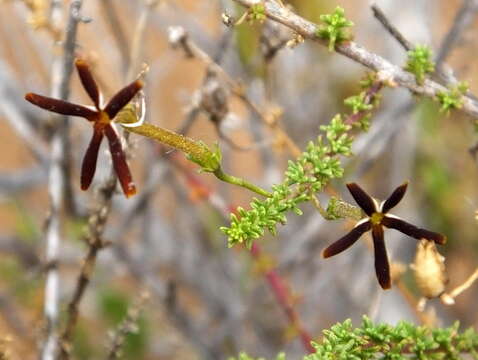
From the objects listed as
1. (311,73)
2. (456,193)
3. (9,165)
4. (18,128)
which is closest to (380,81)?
(18,128)

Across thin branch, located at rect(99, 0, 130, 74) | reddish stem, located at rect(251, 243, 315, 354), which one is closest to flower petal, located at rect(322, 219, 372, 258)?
reddish stem, located at rect(251, 243, 315, 354)

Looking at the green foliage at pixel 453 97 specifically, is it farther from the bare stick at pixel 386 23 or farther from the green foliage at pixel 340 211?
the green foliage at pixel 340 211

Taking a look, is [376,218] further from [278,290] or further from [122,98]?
[278,290]

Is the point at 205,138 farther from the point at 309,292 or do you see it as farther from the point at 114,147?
the point at 114,147

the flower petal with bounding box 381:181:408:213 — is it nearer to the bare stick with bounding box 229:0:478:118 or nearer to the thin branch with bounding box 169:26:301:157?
the bare stick with bounding box 229:0:478:118

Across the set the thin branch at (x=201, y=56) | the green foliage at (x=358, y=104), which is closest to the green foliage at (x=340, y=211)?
the green foliage at (x=358, y=104)
